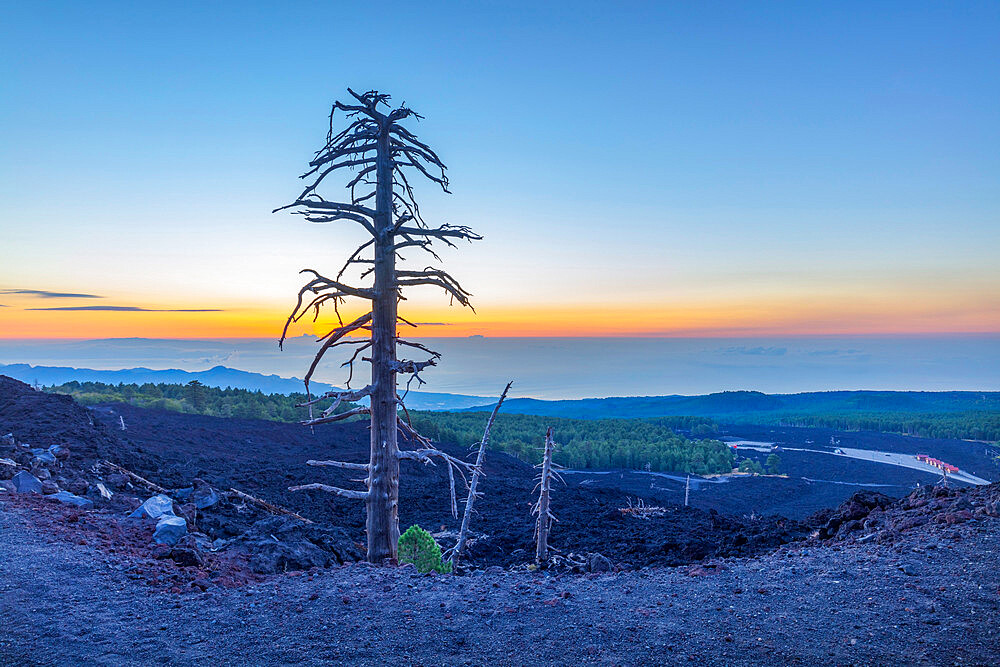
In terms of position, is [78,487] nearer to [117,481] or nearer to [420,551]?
[117,481]

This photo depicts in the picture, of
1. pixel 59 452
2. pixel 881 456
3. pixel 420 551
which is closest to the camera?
pixel 420 551

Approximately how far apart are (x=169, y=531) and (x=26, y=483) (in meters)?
3.62

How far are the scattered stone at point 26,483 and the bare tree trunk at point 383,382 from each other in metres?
6.26

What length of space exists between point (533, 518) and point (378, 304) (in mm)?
12909

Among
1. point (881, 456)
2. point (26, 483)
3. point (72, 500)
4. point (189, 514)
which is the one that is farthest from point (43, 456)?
point (881, 456)

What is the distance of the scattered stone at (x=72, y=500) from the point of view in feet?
29.8

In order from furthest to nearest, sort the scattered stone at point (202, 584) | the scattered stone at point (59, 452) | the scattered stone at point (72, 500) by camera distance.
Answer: the scattered stone at point (59, 452), the scattered stone at point (72, 500), the scattered stone at point (202, 584)

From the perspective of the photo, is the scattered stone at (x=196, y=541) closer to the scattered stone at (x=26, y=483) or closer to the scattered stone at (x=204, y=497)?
the scattered stone at (x=204, y=497)

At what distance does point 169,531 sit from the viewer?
8.08 m

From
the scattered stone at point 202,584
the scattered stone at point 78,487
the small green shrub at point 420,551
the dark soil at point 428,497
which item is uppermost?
the scattered stone at point 202,584

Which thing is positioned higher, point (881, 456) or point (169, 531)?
point (169, 531)

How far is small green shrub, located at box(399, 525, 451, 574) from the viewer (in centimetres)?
909

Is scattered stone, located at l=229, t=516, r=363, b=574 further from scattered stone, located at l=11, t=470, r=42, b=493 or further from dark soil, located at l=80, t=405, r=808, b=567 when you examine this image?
scattered stone, located at l=11, t=470, r=42, b=493

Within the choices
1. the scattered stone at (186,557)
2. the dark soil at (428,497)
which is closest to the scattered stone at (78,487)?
the dark soil at (428,497)
